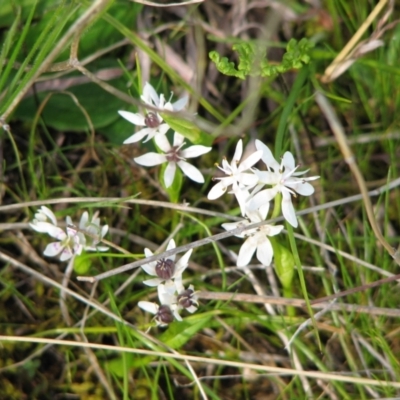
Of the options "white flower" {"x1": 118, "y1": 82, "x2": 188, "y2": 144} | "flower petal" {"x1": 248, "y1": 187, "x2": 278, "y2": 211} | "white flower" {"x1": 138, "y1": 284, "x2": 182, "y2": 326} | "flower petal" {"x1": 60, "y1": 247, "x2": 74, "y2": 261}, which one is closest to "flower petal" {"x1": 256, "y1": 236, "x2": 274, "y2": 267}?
"flower petal" {"x1": 248, "y1": 187, "x2": 278, "y2": 211}

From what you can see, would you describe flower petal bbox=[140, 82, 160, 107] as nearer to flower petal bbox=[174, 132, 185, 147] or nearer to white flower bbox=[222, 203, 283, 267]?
flower petal bbox=[174, 132, 185, 147]

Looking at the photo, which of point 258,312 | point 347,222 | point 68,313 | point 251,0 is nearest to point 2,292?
point 68,313

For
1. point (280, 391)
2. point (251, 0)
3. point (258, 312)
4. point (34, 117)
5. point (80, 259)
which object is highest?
point (251, 0)

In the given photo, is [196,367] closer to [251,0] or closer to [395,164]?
[395,164]

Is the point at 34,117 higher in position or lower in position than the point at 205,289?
higher

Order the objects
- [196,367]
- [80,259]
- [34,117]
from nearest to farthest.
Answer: [80,259] < [196,367] < [34,117]

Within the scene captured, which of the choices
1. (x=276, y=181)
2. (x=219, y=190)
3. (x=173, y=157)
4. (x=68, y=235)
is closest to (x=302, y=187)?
(x=276, y=181)

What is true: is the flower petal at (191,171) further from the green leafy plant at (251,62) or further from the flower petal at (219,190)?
the green leafy plant at (251,62)
